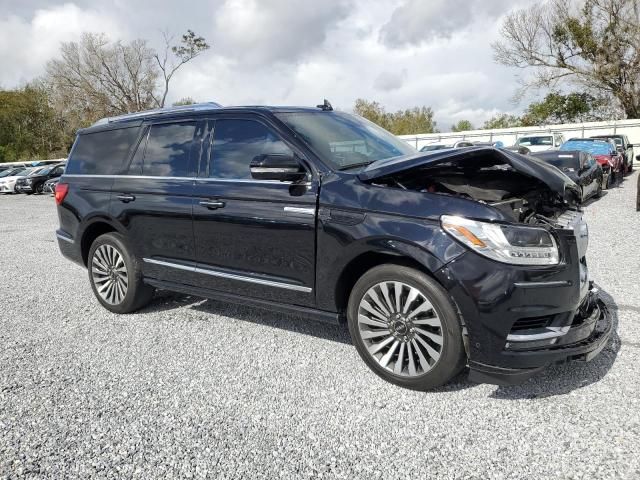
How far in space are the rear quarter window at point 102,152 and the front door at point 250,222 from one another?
3.85 ft

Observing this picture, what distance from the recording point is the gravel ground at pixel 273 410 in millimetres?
2553

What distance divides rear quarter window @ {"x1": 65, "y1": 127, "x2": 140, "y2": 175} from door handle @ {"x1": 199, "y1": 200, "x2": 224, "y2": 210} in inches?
50.4

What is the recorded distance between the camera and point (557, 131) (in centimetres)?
3366

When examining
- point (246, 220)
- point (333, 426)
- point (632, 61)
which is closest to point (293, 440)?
point (333, 426)

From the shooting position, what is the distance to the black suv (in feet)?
9.39

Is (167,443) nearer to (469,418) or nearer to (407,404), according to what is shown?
(407,404)

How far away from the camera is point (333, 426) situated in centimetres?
290

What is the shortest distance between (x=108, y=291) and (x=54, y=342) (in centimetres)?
81

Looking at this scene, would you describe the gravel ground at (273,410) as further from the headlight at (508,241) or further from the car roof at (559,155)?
the car roof at (559,155)

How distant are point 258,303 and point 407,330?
1.26 meters

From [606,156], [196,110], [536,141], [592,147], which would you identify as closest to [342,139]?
[196,110]

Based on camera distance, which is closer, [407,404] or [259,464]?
[259,464]

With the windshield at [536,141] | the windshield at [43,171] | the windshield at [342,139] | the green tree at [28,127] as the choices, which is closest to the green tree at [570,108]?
the windshield at [536,141]

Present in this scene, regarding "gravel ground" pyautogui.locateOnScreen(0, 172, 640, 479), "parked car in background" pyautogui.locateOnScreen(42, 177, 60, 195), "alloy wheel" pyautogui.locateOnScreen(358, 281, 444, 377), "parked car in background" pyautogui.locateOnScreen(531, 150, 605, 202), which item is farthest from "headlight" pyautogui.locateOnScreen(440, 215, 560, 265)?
"parked car in background" pyautogui.locateOnScreen(42, 177, 60, 195)
